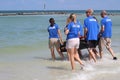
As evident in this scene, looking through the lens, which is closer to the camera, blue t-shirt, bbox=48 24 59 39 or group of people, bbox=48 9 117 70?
group of people, bbox=48 9 117 70

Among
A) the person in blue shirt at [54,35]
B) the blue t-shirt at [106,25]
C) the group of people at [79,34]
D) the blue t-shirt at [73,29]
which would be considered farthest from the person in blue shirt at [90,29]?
the blue t-shirt at [73,29]

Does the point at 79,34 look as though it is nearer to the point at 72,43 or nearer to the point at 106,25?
the point at 72,43

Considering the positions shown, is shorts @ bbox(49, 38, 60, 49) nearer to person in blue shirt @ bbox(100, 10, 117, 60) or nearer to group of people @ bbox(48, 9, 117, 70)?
group of people @ bbox(48, 9, 117, 70)

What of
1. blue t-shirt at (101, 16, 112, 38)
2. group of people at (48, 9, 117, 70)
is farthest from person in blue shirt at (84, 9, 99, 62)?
blue t-shirt at (101, 16, 112, 38)

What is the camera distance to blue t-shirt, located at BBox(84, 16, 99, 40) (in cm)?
1075

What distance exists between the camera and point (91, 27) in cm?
1079

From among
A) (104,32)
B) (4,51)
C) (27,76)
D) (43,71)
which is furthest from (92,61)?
(4,51)

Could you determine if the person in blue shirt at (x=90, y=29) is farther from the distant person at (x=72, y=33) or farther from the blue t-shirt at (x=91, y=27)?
the distant person at (x=72, y=33)

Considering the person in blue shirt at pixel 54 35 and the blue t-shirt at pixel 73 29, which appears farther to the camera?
the person in blue shirt at pixel 54 35

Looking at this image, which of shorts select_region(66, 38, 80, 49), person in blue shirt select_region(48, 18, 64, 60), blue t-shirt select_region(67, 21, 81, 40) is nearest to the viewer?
blue t-shirt select_region(67, 21, 81, 40)

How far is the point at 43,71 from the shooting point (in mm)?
10195

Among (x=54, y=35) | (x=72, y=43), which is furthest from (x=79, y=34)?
(x=54, y=35)

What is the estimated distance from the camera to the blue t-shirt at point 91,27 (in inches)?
423

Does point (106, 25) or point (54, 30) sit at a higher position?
point (106, 25)
